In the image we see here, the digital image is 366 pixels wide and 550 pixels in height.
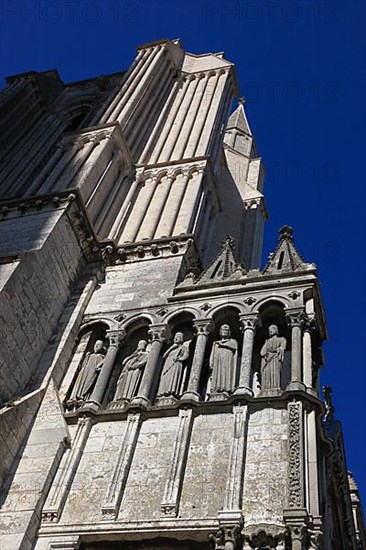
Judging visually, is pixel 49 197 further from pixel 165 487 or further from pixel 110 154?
pixel 165 487

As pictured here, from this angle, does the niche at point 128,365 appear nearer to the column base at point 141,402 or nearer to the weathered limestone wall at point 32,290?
the column base at point 141,402

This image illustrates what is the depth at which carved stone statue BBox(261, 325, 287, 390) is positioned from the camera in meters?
11.3

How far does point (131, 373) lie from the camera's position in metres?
12.4

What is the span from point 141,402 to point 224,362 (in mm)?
1615

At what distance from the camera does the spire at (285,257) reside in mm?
13469

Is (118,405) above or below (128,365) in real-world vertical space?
below

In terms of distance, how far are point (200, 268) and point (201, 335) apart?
370 cm

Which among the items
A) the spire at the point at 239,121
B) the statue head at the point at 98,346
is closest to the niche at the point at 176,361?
the statue head at the point at 98,346

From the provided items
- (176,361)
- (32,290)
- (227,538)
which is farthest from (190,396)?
(32,290)

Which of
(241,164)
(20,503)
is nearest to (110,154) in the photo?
(20,503)

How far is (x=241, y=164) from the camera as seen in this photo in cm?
3027

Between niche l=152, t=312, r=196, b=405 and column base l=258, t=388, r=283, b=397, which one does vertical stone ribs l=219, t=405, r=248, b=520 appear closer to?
column base l=258, t=388, r=283, b=397

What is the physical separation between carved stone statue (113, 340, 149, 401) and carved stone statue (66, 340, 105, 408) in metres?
0.48

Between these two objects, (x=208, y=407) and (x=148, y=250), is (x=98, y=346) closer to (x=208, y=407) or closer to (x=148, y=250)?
(x=208, y=407)
